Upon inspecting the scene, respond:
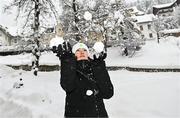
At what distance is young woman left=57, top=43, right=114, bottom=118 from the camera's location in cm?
480

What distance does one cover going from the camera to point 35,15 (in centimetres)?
2472

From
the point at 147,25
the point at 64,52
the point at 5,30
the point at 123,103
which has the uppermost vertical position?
the point at 147,25

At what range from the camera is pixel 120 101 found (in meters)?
11.5

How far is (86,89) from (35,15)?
20503 mm

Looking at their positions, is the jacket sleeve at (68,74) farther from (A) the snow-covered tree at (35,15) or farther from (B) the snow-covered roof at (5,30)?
(B) the snow-covered roof at (5,30)

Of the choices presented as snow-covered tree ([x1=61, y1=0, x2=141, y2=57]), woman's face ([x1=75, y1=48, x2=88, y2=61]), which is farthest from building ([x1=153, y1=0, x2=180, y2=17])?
woman's face ([x1=75, y1=48, x2=88, y2=61])

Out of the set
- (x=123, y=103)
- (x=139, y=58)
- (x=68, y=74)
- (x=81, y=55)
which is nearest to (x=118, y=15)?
(x=139, y=58)

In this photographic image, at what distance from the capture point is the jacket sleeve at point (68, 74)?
4719mm

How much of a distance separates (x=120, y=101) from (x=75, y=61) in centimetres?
691

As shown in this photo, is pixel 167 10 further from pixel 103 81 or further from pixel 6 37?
pixel 103 81

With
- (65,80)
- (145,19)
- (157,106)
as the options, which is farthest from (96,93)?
Result: (145,19)

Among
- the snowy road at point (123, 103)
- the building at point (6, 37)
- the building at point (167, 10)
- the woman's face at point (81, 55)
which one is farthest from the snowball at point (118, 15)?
the building at point (167, 10)

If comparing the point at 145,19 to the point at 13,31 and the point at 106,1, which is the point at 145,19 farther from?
the point at 106,1

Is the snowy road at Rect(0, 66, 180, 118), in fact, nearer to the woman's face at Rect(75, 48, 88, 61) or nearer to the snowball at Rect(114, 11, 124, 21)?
the woman's face at Rect(75, 48, 88, 61)
